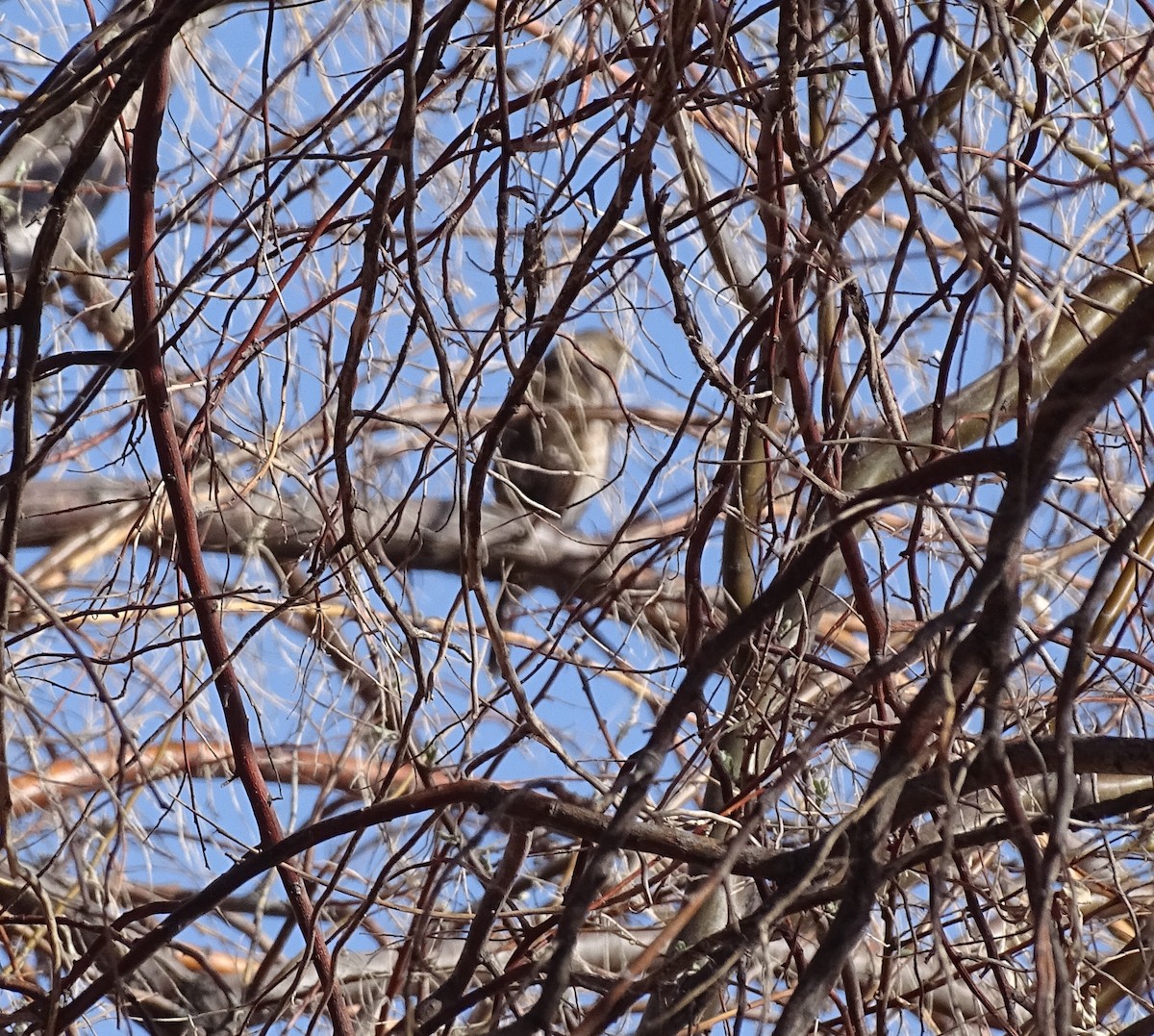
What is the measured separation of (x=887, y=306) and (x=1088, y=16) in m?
1.27

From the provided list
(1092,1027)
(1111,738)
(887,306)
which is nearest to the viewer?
(1111,738)

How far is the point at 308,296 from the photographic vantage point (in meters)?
2.38

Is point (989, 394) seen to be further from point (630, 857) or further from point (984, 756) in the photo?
point (984, 756)

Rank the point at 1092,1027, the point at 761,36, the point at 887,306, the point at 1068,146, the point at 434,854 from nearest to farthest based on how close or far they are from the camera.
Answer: the point at 887,306 < the point at 434,854 < the point at 1092,1027 < the point at 1068,146 < the point at 761,36

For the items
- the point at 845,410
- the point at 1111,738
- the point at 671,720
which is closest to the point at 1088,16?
the point at 845,410

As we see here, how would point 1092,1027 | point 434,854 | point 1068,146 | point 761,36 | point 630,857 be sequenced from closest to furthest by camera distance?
point 434,854 < point 1092,1027 < point 1068,146 < point 630,857 < point 761,36

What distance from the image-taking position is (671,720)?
2.86ft

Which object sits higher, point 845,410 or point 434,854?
point 845,410

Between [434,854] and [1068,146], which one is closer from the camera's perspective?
[434,854]

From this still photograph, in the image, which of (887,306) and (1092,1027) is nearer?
(887,306)

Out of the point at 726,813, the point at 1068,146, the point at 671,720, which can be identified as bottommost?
the point at 671,720

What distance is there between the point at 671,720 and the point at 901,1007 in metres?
0.95

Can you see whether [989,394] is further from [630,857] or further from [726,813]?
[726,813]

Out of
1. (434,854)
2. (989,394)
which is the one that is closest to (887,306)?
(434,854)
